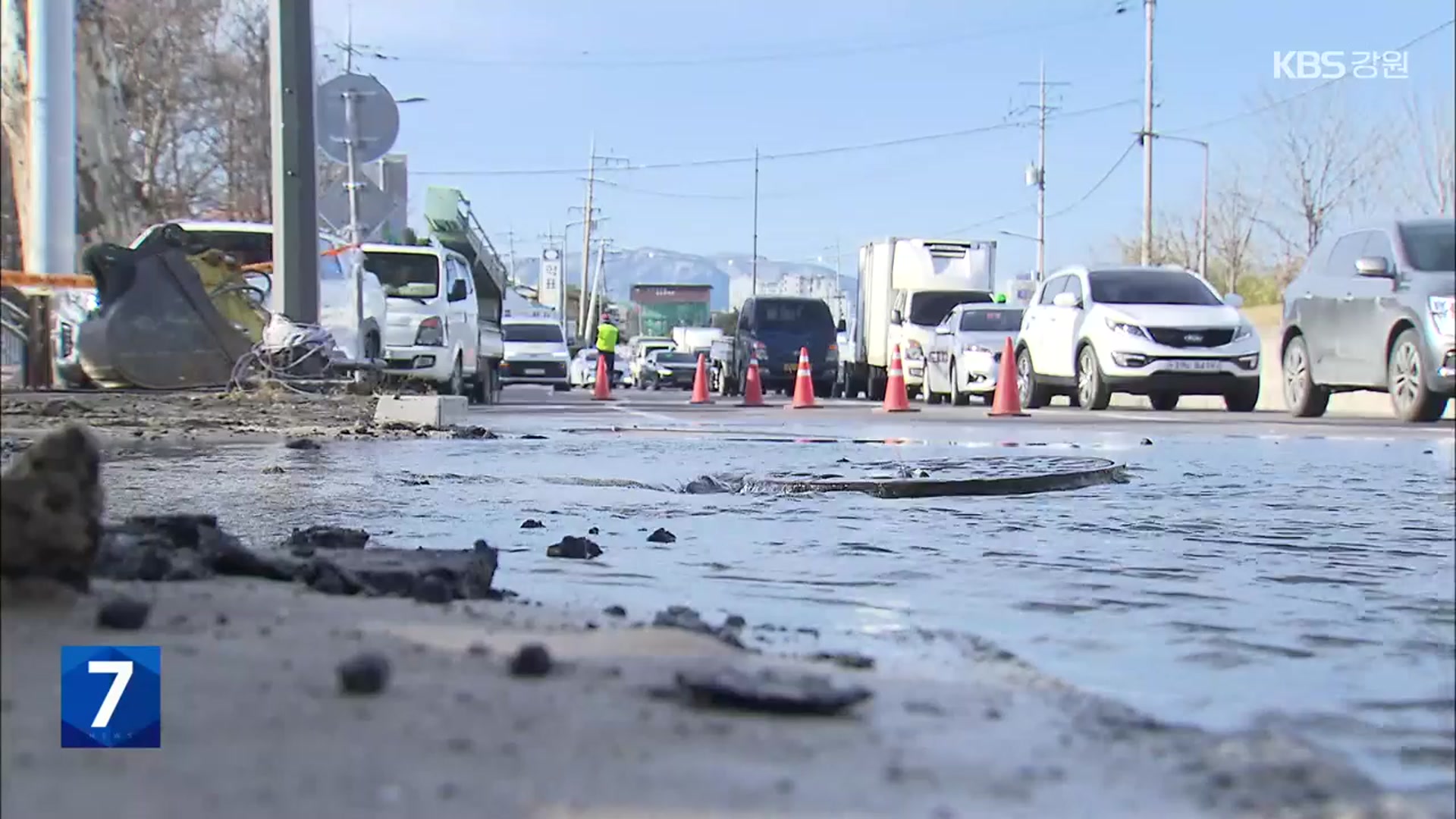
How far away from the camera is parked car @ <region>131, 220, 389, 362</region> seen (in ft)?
47.3

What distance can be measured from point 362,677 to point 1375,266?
12.2 meters

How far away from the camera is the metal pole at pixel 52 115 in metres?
14.4

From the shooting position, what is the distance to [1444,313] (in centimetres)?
1245

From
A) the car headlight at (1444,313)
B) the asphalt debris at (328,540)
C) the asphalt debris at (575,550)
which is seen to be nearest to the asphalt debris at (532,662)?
the asphalt debris at (328,540)

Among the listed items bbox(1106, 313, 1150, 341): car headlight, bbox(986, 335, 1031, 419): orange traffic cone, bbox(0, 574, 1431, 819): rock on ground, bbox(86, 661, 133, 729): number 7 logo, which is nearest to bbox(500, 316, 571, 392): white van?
bbox(986, 335, 1031, 419): orange traffic cone

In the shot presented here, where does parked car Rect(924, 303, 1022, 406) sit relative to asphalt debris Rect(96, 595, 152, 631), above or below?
above

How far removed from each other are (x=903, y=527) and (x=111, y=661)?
343cm

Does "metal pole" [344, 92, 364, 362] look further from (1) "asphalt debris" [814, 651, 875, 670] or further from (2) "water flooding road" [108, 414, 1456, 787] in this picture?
(1) "asphalt debris" [814, 651, 875, 670]

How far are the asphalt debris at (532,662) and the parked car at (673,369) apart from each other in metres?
40.2

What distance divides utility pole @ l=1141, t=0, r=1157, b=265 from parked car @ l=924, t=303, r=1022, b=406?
20571mm

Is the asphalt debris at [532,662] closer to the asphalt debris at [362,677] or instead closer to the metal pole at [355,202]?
the asphalt debris at [362,677]

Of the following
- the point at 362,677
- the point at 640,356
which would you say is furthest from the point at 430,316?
the point at 640,356

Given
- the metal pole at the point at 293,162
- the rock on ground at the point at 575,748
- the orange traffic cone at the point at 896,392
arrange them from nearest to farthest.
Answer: the rock on ground at the point at 575,748 → the metal pole at the point at 293,162 → the orange traffic cone at the point at 896,392

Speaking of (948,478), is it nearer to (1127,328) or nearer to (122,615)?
(122,615)
